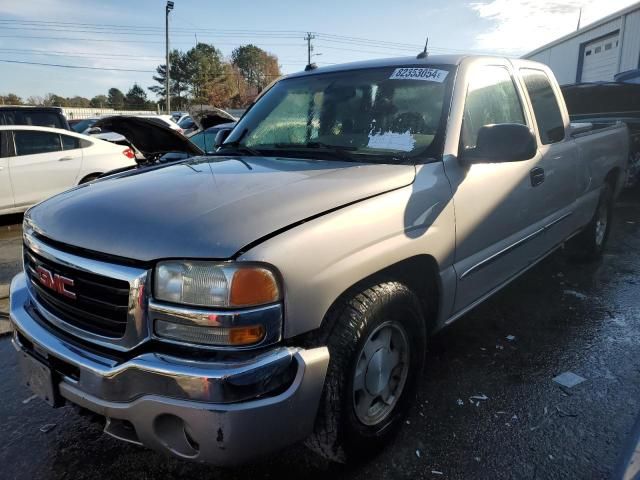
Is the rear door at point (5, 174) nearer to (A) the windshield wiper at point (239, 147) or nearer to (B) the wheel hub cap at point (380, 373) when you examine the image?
(A) the windshield wiper at point (239, 147)

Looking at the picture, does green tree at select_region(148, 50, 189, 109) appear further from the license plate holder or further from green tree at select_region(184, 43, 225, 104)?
the license plate holder

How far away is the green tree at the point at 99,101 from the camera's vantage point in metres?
69.1

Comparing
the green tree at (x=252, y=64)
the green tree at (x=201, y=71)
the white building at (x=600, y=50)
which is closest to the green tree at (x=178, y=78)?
the green tree at (x=201, y=71)

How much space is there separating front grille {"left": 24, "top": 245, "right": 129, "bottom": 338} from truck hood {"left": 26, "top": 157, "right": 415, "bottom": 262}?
4.5 inches

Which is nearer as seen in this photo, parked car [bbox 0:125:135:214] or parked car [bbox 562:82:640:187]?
parked car [bbox 0:125:135:214]

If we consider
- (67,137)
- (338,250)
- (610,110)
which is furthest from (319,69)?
(610,110)

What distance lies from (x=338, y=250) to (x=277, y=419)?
64cm

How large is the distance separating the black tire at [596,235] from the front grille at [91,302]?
4.56 meters

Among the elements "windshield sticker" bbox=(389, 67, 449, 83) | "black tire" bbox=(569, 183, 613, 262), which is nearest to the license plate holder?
"windshield sticker" bbox=(389, 67, 449, 83)

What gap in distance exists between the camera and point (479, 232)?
109 inches

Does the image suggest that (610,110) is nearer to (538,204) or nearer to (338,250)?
(538,204)

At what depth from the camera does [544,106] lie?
149 inches

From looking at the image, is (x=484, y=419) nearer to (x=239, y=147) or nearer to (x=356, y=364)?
(x=356, y=364)

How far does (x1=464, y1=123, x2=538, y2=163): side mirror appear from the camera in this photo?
2.53 metres
